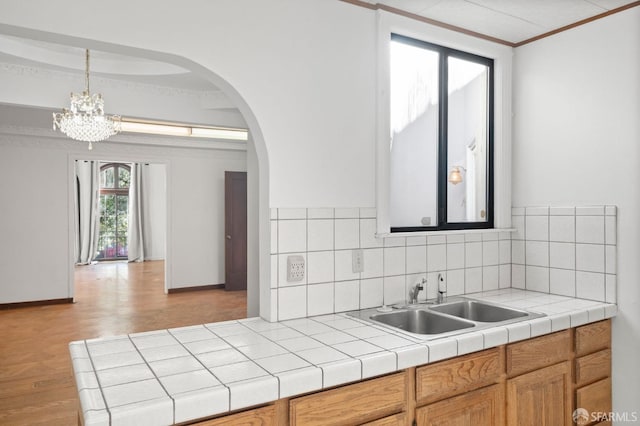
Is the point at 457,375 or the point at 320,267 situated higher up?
the point at 320,267

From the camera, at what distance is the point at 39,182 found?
623cm

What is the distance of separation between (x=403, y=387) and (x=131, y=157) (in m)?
6.33

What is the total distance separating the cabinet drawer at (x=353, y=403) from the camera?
1431 mm

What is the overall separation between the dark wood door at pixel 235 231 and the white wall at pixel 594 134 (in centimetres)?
533

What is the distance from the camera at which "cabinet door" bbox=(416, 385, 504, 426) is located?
1702 mm

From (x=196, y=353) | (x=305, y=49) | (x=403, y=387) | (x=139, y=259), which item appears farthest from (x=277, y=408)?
(x=139, y=259)

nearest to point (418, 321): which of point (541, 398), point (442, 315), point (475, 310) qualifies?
point (442, 315)

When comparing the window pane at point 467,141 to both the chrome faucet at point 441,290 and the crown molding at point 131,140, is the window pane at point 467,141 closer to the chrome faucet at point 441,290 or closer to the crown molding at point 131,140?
the chrome faucet at point 441,290

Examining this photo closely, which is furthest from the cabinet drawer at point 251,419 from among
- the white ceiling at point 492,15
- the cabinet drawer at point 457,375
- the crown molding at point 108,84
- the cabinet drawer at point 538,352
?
the crown molding at point 108,84

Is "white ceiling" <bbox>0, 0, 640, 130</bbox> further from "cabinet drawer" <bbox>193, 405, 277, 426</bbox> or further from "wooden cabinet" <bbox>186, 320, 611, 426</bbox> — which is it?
"cabinet drawer" <bbox>193, 405, 277, 426</bbox>

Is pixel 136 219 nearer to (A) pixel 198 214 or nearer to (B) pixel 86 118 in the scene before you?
(A) pixel 198 214

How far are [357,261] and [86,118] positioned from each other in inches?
121

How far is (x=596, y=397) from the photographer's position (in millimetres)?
2348

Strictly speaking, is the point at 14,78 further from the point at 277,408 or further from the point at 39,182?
the point at 277,408
